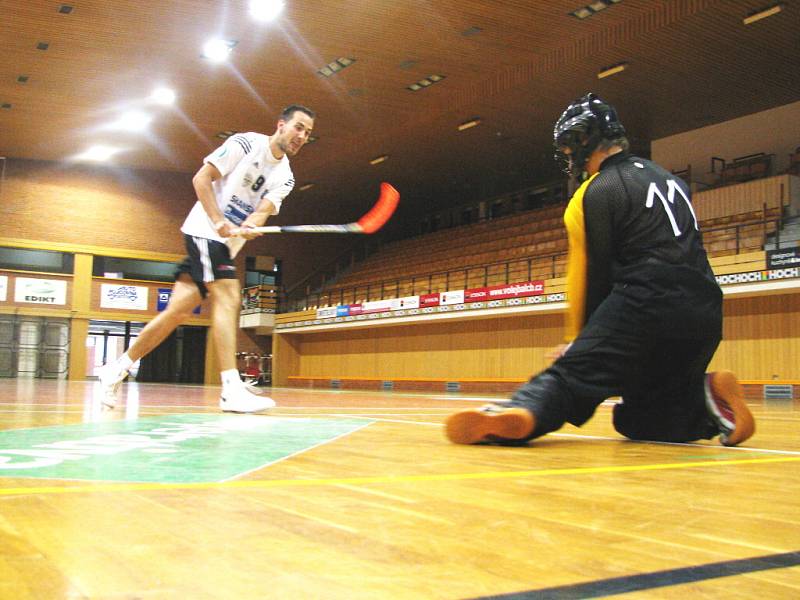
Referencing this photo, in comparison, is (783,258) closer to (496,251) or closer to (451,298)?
(451,298)

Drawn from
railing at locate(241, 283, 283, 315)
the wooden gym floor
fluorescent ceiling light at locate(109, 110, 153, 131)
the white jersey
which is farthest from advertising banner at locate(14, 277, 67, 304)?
the wooden gym floor

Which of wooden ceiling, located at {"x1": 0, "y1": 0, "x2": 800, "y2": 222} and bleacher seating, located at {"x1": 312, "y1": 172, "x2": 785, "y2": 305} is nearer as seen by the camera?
wooden ceiling, located at {"x1": 0, "y1": 0, "x2": 800, "y2": 222}

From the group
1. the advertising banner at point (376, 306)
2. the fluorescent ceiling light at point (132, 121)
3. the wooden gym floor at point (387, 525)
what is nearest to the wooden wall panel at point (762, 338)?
the advertising banner at point (376, 306)

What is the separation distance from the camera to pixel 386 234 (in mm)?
24312

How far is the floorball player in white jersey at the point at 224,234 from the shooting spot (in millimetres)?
3584

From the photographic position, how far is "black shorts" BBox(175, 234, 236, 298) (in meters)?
3.59

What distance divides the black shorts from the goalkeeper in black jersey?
1.96m

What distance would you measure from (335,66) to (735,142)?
309 inches

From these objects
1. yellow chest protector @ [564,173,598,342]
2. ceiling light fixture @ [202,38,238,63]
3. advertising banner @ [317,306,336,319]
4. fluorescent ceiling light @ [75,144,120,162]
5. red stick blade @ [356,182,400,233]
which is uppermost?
ceiling light fixture @ [202,38,238,63]

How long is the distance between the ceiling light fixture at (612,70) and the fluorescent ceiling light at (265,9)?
18.4ft

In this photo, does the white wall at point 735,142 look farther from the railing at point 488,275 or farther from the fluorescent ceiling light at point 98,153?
the fluorescent ceiling light at point 98,153

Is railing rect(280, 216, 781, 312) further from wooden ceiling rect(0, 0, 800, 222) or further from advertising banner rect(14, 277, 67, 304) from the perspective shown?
advertising banner rect(14, 277, 67, 304)

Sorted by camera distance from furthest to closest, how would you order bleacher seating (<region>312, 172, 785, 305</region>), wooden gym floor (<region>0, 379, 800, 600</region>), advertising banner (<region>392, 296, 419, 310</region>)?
Result: advertising banner (<region>392, 296, 419, 310</region>), bleacher seating (<region>312, 172, 785, 305</region>), wooden gym floor (<region>0, 379, 800, 600</region>)

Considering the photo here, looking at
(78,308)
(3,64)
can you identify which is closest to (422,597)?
(3,64)
